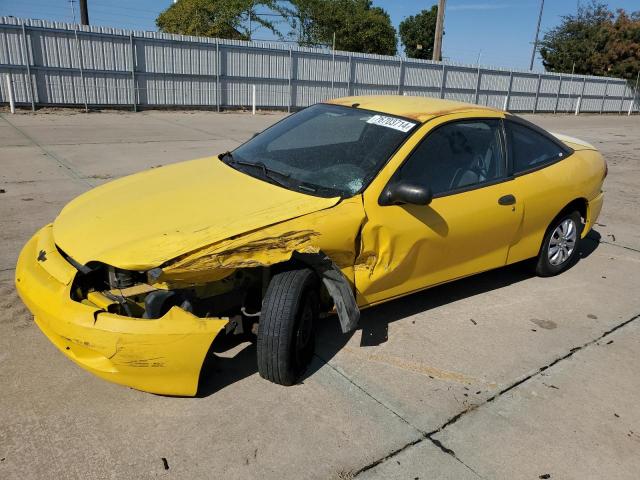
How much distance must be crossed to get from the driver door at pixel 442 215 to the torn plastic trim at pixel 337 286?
27 centimetres

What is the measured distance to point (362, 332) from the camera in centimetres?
358

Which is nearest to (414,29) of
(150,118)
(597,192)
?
(150,118)

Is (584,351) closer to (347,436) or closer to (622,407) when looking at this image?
(622,407)

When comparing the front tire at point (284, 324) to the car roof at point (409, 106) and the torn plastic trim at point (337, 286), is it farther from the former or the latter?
the car roof at point (409, 106)

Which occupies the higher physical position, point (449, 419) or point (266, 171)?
point (266, 171)

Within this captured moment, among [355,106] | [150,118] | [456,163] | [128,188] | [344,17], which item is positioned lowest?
[150,118]

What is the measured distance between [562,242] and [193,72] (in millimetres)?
16619

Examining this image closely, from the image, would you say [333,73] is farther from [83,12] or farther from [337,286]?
[337,286]

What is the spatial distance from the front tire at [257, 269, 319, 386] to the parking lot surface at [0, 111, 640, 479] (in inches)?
5.7

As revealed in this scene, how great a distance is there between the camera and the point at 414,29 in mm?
50406

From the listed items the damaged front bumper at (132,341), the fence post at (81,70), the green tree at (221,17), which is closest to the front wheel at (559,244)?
the damaged front bumper at (132,341)

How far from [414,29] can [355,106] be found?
50.9 m

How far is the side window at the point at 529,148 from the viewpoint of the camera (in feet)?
13.5

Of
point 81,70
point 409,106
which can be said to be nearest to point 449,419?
point 409,106
